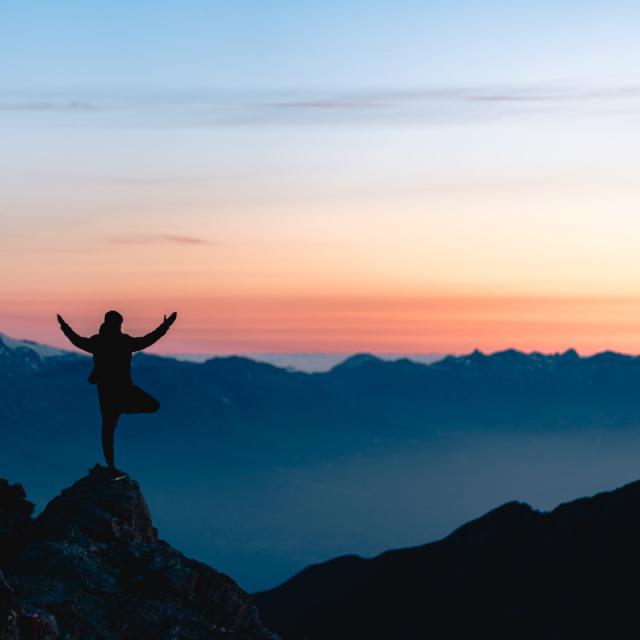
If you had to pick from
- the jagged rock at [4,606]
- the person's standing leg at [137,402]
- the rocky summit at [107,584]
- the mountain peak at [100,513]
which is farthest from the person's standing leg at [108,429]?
the jagged rock at [4,606]

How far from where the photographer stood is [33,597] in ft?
73.5

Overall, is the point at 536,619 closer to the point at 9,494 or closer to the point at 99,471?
the point at 9,494

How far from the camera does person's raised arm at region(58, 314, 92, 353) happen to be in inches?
1141

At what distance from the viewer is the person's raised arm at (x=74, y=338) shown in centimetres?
2898

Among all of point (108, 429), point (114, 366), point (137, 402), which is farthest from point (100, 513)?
point (114, 366)

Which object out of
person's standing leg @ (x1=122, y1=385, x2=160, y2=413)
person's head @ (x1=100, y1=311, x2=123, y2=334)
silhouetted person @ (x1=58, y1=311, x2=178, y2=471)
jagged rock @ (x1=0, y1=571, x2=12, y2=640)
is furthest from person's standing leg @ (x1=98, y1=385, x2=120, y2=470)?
jagged rock @ (x1=0, y1=571, x2=12, y2=640)

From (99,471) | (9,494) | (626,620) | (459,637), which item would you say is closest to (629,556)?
(626,620)

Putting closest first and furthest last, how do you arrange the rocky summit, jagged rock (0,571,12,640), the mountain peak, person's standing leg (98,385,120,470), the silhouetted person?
jagged rock (0,571,12,640) → the rocky summit → the mountain peak → the silhouetted person → person's standing leg (98,385,120,470)

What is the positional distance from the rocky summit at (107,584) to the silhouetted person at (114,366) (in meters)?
2.02

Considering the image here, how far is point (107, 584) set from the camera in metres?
24.6

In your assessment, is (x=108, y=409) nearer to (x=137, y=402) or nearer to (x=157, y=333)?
(x=137, y=402)

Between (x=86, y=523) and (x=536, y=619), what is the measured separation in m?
173

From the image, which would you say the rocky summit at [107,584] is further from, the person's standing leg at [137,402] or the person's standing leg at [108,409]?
the person's standing leg at [137,402]

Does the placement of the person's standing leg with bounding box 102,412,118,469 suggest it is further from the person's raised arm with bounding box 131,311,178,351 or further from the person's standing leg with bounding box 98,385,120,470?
the person's raised arm with bounding box 131,311,178,351
